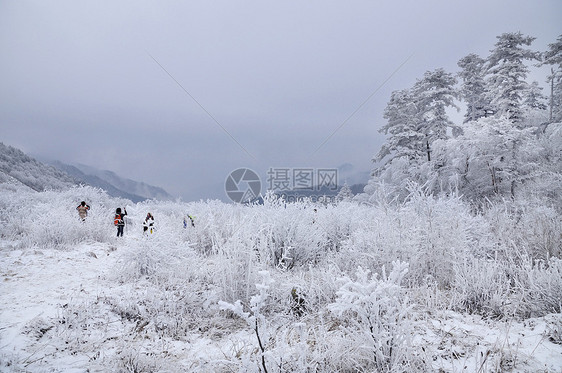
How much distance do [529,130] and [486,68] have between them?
10082 mm

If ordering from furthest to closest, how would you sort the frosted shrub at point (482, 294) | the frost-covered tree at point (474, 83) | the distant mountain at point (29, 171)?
the distant mountain at point (29, 171), the frost-covered tree at point (474, 83), the frosted shrub at point (482, 294)

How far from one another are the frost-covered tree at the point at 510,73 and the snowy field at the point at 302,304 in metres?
15.9

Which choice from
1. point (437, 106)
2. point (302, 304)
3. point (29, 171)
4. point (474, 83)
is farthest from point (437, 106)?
point (29, 171)

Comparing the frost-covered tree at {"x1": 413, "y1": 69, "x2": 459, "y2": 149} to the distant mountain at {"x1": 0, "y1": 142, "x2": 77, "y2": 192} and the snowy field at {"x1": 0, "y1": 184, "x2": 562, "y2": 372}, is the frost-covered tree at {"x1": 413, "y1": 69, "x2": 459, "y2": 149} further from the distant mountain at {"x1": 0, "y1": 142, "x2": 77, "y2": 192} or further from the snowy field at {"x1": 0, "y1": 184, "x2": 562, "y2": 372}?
the distant mountain at {"x1": 0, "y1": 142, "x2": 77, "y2": 192}

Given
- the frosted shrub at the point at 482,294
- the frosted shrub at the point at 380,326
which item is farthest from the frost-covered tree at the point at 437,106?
the frosted shrub at the point at 380,326

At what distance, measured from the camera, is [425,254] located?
14.0 ft

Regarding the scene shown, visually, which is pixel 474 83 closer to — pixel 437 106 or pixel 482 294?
pixel 437 106

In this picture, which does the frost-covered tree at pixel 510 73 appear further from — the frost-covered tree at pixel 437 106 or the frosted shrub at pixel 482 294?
the frosted shrub at pixel 482 294

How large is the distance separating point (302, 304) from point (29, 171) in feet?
162

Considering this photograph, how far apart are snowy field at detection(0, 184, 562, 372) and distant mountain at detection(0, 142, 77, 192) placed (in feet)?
117

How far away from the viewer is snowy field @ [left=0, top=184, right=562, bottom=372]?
2.23 metres

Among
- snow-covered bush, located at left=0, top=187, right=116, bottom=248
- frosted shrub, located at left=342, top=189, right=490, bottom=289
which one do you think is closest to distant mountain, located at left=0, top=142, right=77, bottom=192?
snow-covered bush, located at left=0, top=187, right=116, bottom=248

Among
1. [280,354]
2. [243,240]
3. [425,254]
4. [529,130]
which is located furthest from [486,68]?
[280,354]

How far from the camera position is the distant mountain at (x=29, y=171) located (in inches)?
1289
